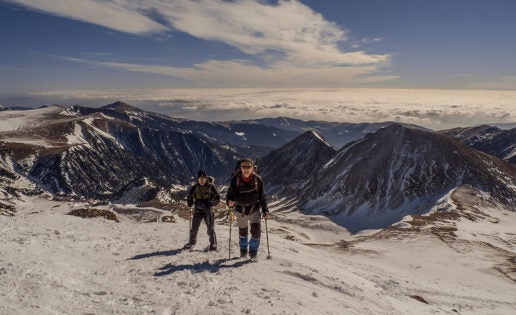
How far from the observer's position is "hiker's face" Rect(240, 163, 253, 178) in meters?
15.8

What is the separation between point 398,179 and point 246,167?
138341mm

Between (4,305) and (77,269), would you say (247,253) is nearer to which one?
(77,269)

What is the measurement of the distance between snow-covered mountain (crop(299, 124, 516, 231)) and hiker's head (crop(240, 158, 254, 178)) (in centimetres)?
11040

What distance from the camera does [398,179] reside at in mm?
141625

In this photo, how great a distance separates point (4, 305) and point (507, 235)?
96.3 metres

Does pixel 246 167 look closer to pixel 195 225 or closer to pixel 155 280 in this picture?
pixel 195 225

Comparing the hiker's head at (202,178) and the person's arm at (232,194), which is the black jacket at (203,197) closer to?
the hiker's head at (202,178)

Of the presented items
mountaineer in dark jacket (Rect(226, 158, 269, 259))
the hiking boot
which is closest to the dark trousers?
the hiking boot

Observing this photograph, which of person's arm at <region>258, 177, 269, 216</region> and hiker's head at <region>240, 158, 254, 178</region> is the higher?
hiker's head at <region>240, 158, 254, 178</region>

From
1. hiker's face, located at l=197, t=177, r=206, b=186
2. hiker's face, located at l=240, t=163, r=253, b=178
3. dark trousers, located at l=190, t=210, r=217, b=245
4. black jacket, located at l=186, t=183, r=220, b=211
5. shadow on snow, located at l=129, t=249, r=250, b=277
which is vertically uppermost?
hiker's face, located at l=240, t=163, r=253, b=178

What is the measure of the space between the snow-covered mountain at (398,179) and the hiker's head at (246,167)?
4346 inches

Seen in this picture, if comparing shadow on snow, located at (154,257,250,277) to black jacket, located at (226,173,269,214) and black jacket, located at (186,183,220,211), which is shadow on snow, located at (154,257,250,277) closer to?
black jacket, located at (226,173,269,214)

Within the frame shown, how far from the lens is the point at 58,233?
1858cm

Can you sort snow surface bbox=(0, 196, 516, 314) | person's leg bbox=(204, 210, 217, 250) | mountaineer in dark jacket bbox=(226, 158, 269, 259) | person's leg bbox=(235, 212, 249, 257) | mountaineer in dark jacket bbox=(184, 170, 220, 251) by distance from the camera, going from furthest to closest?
mountaineer in dark jacket bbox=(184, 170, 220, 251), person's leg bbox=(204, 210, 217, 250), person's leg bbox=(235, 212, 249, 257), mountaineer in dark jacket bbox=(226, 158, 269, 259), snow surface bbox=(0, 196, 516, 314)
